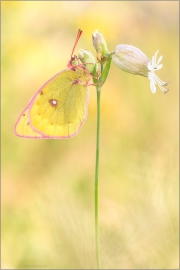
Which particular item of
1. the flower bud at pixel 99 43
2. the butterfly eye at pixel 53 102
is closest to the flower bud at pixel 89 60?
the flower bud at pixel 99 43

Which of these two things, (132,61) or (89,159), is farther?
(89,159)

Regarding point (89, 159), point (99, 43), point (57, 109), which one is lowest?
point (89, 159)

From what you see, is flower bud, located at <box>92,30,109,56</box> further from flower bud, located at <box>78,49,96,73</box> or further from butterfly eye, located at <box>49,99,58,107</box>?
butterfly eye, located at <box>49,99,58,107</box>

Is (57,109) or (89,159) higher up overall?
(57,109)

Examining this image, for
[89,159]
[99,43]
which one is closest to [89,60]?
[99,43]

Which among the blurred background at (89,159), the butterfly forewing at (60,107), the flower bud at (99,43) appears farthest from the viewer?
the blurred background at (89,159)

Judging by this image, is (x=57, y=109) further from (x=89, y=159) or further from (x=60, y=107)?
(x=89, y=159)

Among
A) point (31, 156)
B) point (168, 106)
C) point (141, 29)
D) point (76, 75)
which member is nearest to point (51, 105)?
point (76, 75)

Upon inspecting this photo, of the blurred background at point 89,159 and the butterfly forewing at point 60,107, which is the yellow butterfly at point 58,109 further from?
the blurred background at point 89,159
